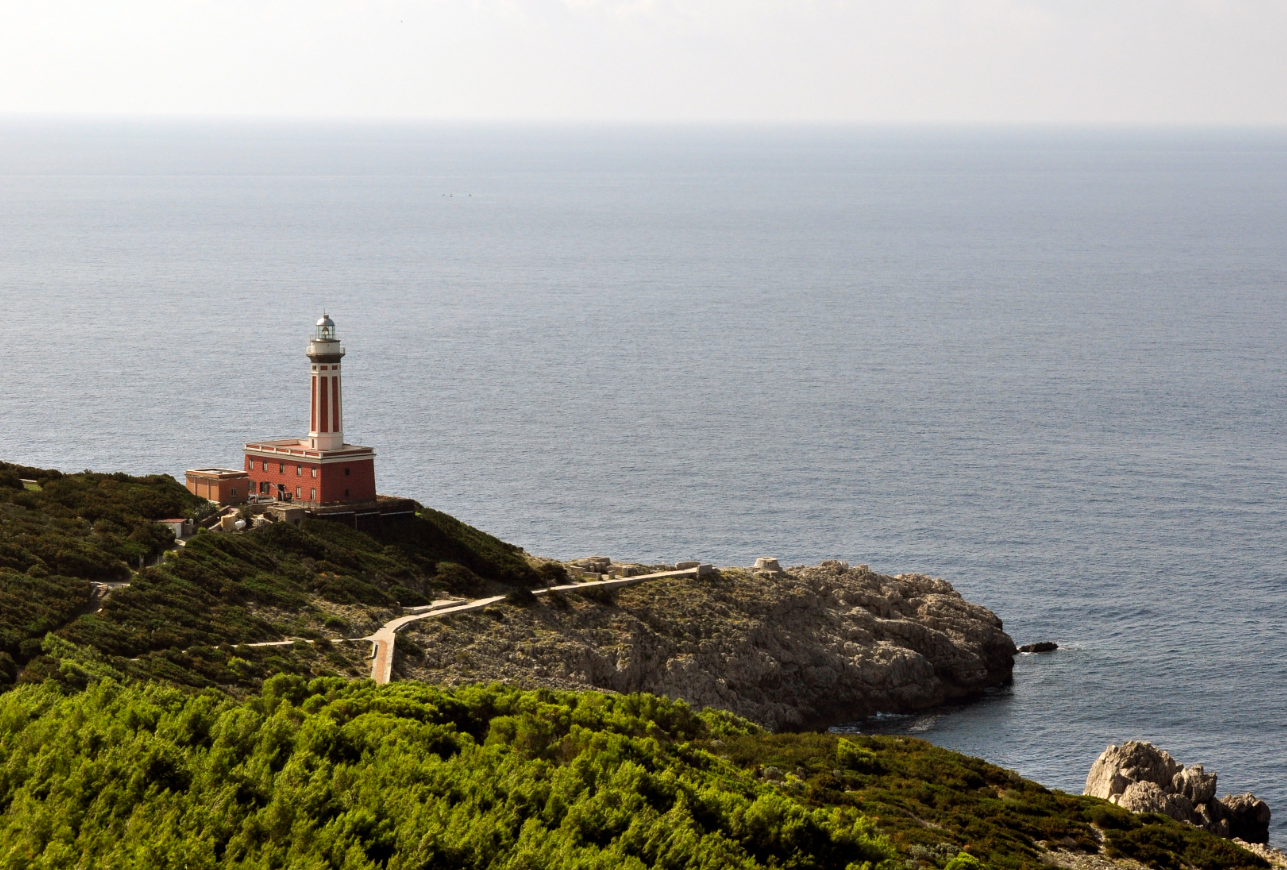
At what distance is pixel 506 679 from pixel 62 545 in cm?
1630

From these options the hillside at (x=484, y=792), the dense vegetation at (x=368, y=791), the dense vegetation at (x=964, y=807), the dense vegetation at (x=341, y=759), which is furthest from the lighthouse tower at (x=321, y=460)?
the dense vegetation at (x=368, y=791)

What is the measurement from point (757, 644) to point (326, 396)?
68.9 ft

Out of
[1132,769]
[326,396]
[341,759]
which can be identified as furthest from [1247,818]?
[326,396]

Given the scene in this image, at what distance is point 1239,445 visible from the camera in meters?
115

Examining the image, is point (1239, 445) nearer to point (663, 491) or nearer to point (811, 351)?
point (663, 491)

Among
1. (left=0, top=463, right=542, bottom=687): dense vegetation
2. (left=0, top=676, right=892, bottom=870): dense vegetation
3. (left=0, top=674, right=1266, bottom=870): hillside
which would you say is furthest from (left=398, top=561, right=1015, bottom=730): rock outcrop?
(left=0, top=676, right=892, bottom=870): dense vegetation

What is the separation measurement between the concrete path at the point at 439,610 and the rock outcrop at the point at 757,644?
545 millimetres

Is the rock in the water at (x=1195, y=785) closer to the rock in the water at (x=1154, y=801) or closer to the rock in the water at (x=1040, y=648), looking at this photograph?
the rock in the water at (x=1154, y=801)

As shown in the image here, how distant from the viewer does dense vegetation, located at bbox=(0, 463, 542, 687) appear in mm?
49906

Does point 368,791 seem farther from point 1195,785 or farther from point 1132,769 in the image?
point 1195,785

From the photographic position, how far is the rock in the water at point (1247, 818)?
55.1 meters

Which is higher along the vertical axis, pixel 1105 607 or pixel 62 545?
pixel 62 545

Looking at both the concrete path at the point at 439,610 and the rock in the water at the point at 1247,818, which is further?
the concrete path at the point at 439,610

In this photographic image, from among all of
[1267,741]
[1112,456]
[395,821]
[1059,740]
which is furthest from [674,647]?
[1112,456]
